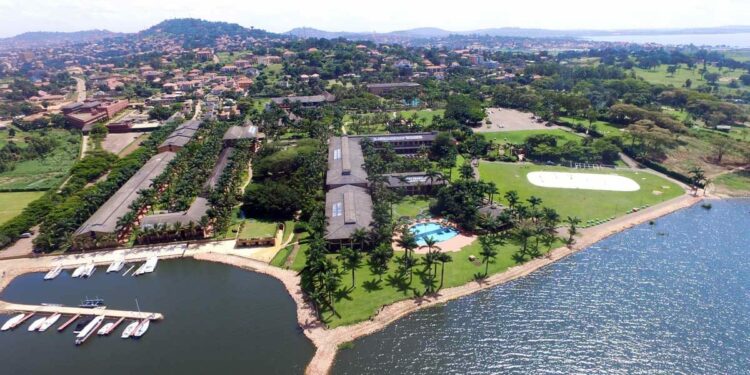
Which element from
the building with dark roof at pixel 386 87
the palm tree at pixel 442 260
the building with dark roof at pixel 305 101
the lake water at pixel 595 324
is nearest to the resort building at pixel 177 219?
the lake water at pixel 595 324

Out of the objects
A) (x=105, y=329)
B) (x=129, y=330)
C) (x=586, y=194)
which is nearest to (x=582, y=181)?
(x=586, y=194)

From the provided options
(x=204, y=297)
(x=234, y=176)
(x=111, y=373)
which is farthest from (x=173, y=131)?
(x=111, y=373)

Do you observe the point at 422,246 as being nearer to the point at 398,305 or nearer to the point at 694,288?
the point at 398,305

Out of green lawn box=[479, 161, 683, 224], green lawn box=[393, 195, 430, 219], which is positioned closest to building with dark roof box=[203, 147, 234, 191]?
green lawn box=[393, 195, 430, 219]

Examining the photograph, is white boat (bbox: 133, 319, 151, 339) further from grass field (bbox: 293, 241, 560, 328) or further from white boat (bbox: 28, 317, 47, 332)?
grass field (bbox: 293, 241, 560, 328)

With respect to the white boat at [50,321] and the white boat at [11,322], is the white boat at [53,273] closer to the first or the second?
the white boat at [11,322]

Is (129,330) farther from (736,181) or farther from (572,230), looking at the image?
(736,181)
